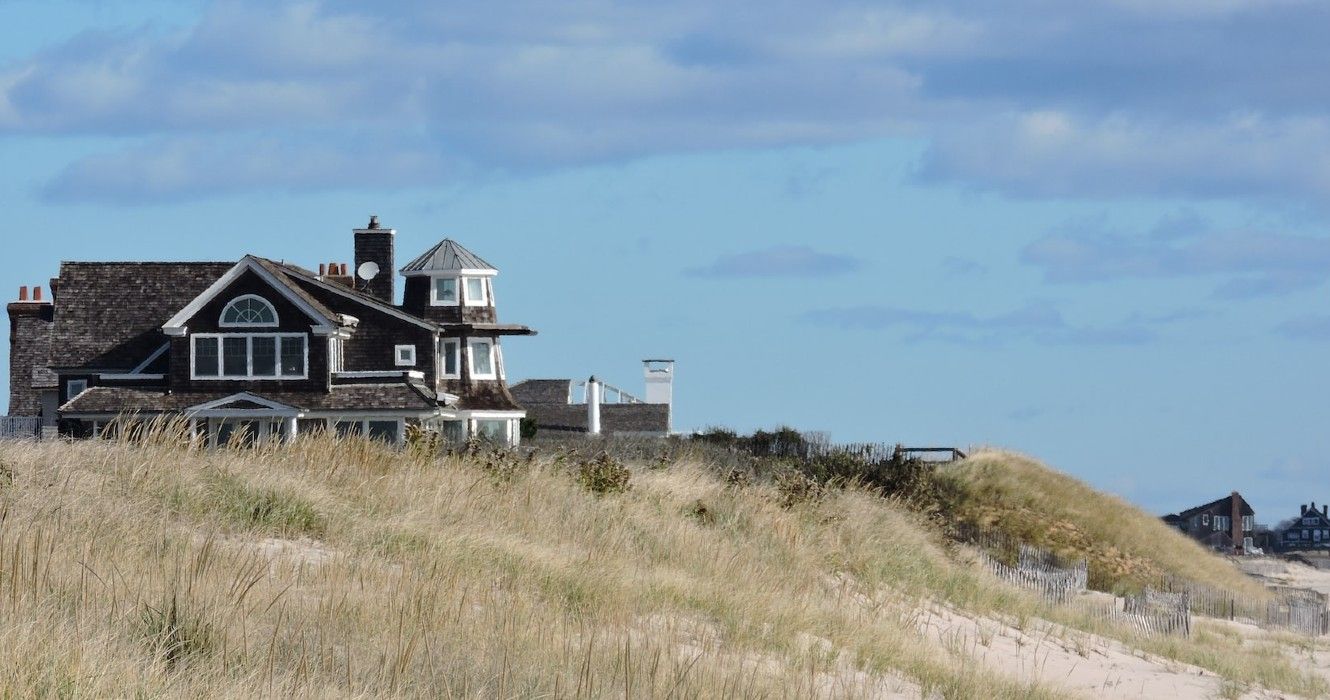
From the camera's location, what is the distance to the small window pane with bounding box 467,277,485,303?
57.2m

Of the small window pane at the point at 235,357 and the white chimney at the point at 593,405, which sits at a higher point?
the small window pane at the point at 235,357

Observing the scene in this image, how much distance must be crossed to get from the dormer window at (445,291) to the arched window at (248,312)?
401 inches

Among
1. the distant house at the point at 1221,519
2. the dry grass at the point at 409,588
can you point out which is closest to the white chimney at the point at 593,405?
the dry grass at the point at 409,588

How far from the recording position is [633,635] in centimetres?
1147

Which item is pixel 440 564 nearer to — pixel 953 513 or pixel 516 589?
pixel 516 589

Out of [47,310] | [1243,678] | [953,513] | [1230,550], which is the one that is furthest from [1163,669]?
[1230,550]

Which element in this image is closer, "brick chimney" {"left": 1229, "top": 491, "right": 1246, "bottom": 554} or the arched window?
the arched window

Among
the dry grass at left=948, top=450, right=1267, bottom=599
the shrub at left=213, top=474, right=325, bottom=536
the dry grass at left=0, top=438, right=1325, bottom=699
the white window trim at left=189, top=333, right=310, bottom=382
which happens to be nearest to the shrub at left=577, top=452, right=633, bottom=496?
the dry grass at left=0, top=438, right=1325, bottom=699

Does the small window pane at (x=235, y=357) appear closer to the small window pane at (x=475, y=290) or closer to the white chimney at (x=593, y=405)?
the small window pane at (x=475, y=290)

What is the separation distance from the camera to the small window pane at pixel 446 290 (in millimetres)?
56812

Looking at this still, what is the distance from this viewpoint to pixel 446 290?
187 ft

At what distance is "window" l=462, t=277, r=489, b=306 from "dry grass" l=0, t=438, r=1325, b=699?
36658mm

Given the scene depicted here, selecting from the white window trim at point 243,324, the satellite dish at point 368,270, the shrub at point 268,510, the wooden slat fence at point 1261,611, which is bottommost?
the wooden slat fence at point 1261,611

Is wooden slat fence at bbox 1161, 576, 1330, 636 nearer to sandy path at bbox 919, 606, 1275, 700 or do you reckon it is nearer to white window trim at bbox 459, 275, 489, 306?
sandy path at bbox 919, 606, 1275, 700
